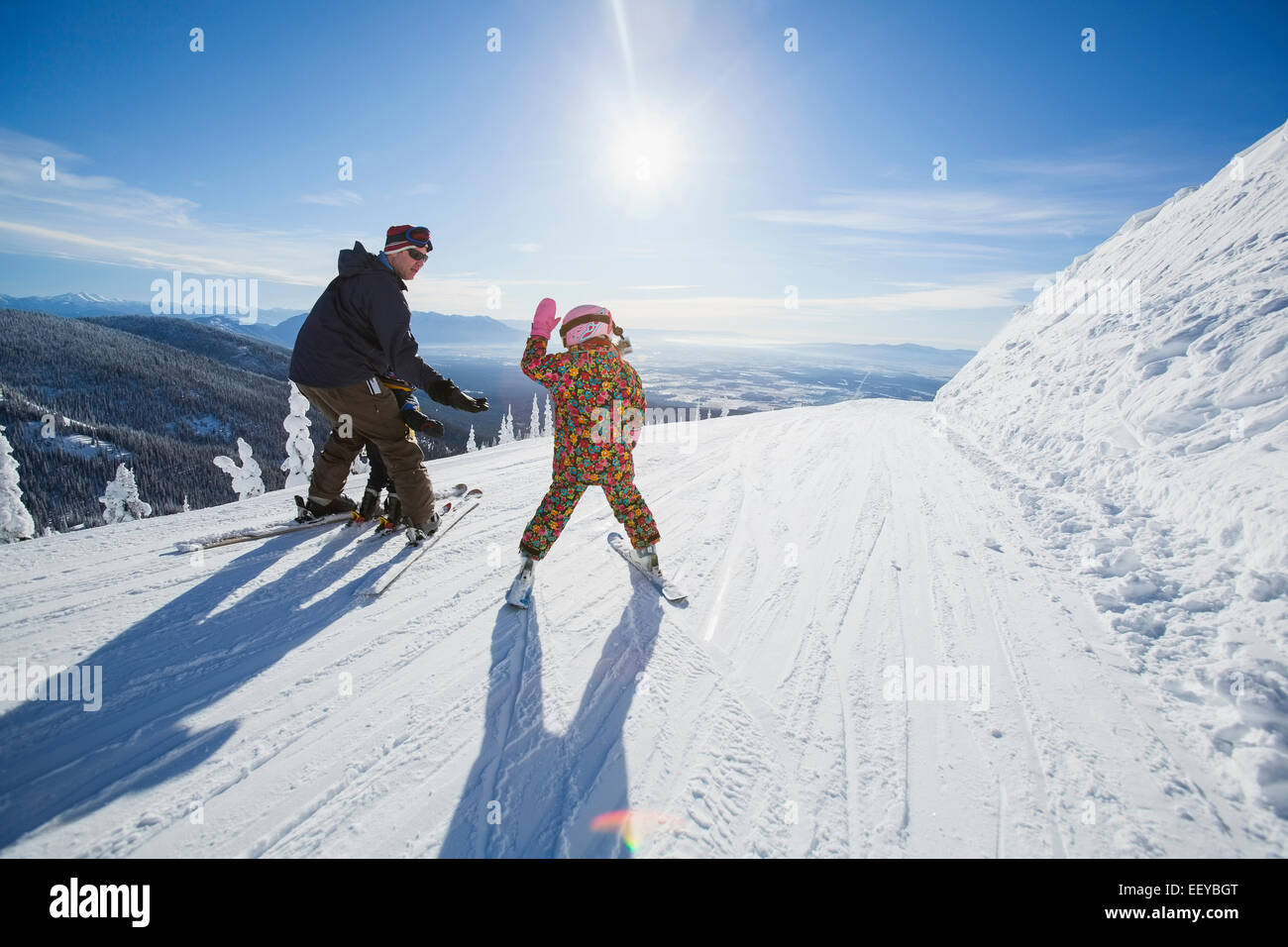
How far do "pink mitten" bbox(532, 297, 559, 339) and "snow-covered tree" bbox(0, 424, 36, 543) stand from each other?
24.5m

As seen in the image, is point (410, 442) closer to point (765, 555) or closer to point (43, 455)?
point (765, 555)

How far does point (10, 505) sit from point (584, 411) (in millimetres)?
25928

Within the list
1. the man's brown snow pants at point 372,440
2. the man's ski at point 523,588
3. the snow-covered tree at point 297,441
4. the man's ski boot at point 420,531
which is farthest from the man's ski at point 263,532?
the snow-covered tree at point 297,441

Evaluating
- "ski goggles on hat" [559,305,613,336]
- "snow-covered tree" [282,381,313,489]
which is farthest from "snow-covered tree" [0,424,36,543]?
"ski goggles on hat" [559,305,613,336]

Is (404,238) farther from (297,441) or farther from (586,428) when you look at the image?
(297,441)

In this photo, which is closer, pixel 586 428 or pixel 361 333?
pixel 586 428

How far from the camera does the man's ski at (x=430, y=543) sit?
341cm

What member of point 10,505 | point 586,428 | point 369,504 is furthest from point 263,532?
point 10,505

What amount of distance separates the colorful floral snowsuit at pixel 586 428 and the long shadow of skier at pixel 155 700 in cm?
143

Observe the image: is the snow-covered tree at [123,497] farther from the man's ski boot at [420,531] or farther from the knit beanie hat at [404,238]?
the knit beanie hat at [404,238]

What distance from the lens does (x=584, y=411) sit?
135 inches
